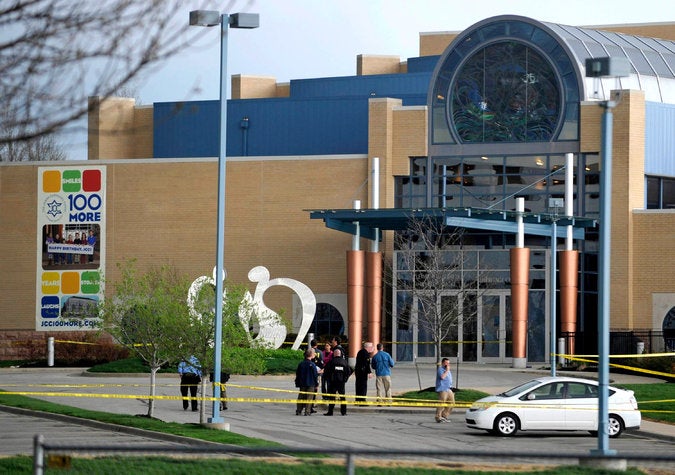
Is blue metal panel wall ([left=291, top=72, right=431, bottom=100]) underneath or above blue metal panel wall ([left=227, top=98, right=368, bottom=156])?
above

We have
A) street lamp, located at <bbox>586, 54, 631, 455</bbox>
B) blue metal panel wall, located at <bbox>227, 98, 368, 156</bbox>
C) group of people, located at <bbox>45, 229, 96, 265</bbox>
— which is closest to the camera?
street lamp, located at <bbox>586, 54, 631, 455</bbox>

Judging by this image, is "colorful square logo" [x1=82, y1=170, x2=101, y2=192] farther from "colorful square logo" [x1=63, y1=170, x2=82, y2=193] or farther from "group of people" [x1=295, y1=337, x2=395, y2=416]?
"group of people" [x1=295, y1=337, x2=395, y2=416]

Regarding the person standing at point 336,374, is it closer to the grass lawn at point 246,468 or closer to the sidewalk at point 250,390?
the sidewalk at point 250,390

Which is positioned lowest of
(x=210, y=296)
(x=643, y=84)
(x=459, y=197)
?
(x=210, y=296)

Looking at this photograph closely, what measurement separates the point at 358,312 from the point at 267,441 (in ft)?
82.2

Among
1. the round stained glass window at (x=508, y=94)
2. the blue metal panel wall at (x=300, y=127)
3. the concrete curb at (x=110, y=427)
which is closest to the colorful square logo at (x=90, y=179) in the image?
the blue metal panel wall at (x=300, y=127)

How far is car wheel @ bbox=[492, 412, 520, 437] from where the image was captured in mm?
28891

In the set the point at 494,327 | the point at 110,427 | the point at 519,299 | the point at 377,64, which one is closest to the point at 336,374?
the point at 110,427

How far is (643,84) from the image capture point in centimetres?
5306

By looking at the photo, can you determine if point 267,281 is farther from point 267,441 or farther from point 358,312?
point 267,441

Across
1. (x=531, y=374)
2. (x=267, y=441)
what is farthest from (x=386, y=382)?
(x=531, y=374)

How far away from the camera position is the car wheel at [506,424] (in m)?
28.9

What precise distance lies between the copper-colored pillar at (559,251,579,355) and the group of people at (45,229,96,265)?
19183 millimetres

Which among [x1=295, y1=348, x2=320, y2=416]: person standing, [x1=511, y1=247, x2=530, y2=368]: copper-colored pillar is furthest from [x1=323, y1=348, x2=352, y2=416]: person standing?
[x1=511, y1=247, x2=530, y2=368]: copper-colored pillar
